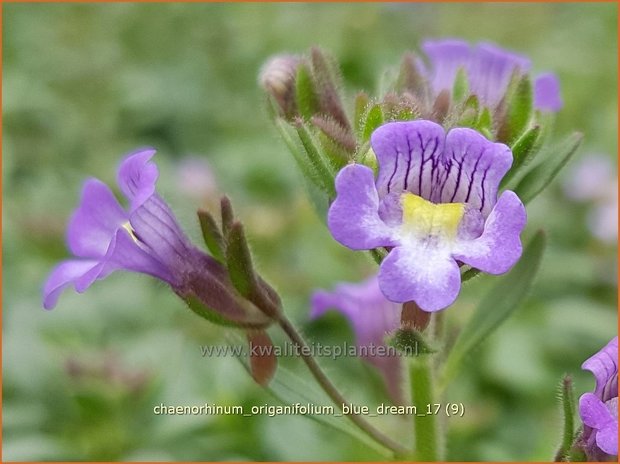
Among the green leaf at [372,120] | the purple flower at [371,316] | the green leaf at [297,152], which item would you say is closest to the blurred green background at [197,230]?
the purple flower at [371,316]

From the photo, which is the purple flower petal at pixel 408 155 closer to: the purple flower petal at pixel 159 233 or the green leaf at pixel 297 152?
the green leaf at pixel 297 152

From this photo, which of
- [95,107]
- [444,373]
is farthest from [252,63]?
[444,373]

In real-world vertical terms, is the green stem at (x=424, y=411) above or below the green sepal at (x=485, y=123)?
below

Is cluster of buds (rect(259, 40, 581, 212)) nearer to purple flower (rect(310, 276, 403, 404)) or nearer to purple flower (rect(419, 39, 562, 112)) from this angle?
purple flower (rect(419, 39, 562, 112))

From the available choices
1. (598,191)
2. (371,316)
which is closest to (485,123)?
(371,316)

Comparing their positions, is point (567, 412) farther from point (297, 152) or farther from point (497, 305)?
point (297, 152)

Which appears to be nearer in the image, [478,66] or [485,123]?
[485,123]

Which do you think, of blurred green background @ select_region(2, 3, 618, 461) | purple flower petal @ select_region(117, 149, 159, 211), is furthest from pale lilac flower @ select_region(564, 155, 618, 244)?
purple flower petal @ select_region(117, 149, 159, 211)
